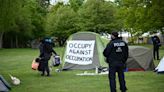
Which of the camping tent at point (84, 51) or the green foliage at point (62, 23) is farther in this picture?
the green foliage at point (62, 23)

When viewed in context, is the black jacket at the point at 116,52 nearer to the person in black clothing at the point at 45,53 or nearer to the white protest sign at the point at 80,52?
the person in black clothing at the point at 45,53

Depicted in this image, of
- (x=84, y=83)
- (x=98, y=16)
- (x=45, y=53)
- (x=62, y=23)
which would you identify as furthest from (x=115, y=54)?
(x=62, y=23)

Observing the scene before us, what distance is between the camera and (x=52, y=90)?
1331 cm

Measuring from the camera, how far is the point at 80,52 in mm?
20625

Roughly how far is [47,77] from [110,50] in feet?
21.7

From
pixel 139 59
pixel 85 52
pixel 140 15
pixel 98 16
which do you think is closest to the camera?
pixel 139 59

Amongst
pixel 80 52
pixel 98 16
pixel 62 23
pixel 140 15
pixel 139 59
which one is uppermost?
pixel 140 15

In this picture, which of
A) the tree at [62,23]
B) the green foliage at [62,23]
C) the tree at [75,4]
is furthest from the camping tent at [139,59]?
the tree at [75,4]

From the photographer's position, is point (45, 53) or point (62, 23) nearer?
point (45, 53)

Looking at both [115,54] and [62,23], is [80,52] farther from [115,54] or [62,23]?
[62,23]

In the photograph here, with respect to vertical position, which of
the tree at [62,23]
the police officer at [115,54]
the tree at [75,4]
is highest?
the tree at [75,4]

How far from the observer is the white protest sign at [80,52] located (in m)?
20.5

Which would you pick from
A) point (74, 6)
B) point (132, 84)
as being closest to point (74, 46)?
point (132, 84)

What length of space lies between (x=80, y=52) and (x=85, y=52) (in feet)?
0.88
